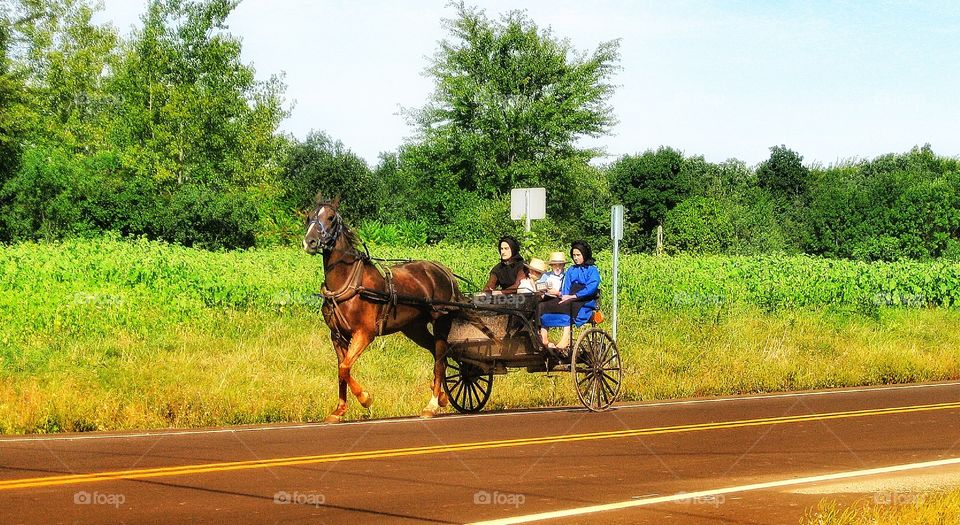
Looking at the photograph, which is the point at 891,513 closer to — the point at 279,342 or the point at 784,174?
the point at 279,342

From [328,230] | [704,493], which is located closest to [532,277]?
[328,230]

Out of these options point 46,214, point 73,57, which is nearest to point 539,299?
point 46,214

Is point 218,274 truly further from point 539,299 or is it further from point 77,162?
point 77,162

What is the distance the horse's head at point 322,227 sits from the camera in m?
14.3

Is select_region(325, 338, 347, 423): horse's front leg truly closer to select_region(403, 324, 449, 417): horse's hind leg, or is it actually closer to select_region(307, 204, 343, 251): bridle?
select_region(403, 324, 449, 417): horse's hind leg

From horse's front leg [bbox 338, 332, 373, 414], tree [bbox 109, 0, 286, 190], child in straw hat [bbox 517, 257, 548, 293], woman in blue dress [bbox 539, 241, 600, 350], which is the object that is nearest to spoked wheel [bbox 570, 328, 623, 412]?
woman in blue dress [bbox 539, 241, 600, 350]

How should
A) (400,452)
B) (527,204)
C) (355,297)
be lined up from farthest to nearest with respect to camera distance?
(527,204)
(355,297)
(400,452)

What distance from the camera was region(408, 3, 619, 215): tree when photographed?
2472 inches

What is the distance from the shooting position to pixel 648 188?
327 feet

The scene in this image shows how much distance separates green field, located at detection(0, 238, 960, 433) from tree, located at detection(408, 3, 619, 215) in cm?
2531

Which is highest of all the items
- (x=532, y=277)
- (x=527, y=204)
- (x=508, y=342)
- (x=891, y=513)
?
(x=527, y=204)

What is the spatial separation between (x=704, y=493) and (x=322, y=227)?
639 cm

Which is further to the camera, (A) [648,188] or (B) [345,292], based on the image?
(A) [648,188]

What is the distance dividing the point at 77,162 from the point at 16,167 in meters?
5.94
